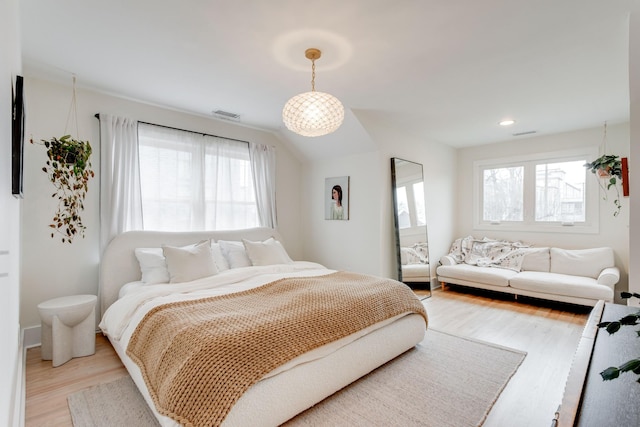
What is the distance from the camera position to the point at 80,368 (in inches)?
96.8

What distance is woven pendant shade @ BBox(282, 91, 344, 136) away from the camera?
7.45ft

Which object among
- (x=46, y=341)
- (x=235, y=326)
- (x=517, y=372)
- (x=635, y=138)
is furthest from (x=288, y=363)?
(x=635, y=138)

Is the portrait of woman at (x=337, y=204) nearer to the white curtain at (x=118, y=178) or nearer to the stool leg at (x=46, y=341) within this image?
the white curtain at (x=118, y=178)

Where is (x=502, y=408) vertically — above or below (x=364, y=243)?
below

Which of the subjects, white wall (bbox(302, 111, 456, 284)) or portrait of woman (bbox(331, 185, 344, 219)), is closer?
white wall (bbox(302, 111, 456, 284))

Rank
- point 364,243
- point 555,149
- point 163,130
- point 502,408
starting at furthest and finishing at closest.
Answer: point 555,149 < point 364,243 < point 163,130 < point 502,408

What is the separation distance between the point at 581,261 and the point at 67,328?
5856 millimetres

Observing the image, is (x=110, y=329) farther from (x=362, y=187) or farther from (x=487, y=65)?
(x=487, y=65)

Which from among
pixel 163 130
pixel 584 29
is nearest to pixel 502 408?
pixel 584 29

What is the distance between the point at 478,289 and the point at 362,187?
2.54 meters

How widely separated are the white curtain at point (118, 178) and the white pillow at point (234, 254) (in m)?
0.92

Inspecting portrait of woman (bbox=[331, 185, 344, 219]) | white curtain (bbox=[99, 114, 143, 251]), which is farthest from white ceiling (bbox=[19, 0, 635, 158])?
portrait of woman (bbox=[331, 185, 344, 219])

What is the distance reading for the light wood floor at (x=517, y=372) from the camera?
194 centimetres

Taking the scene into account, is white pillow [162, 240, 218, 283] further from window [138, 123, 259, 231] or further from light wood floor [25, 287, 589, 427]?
light wood floor [25, 287, 589, 427]
